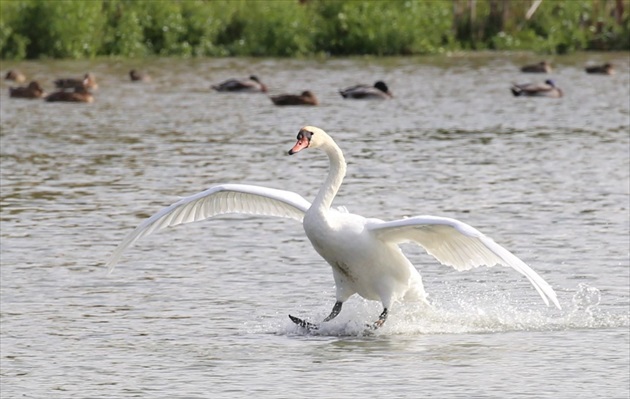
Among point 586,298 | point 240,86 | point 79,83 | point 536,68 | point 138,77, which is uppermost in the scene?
point 586,298

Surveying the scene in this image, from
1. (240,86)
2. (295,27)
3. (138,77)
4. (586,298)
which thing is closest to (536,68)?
(240,86)

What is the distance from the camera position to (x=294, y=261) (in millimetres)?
12430

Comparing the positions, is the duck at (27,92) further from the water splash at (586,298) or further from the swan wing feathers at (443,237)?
the swan wing feathers at (443,237)

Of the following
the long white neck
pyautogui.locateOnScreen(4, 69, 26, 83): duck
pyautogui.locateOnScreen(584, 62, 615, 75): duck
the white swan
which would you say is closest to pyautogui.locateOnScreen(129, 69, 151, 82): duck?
pyautogui.locateOnScreen(4, 69, 26, 83): duck

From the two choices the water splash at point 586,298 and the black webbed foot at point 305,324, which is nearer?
the black webbed foot at point 305,324

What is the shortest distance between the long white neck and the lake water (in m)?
0.86

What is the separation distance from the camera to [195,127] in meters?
22.7

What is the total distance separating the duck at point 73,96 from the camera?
26094 millimetres

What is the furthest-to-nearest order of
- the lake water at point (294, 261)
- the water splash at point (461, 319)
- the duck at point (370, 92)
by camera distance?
the duck at point (370, 92) < the water splash at point (461, 319) < the lake water at point (294, 261)

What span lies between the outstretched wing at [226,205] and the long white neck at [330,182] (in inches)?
16.6

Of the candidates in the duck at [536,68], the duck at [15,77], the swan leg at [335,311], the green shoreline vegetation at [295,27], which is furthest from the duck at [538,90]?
the swan leg at [335,311]

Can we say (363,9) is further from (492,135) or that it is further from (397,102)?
(492,135)

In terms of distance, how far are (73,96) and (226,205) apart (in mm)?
15872

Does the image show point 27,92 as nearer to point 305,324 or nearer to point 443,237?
point 305,324
